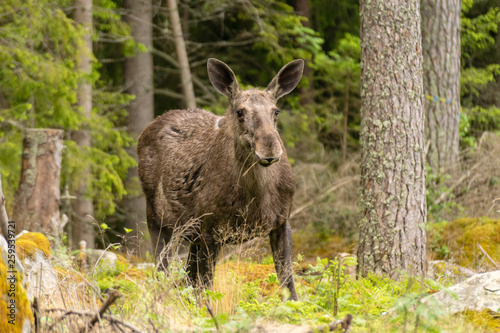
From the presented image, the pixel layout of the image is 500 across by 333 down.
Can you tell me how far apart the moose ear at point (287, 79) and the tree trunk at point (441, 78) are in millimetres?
5452

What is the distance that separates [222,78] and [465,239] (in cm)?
487

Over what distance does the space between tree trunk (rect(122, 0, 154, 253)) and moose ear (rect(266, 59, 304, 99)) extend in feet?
29.3

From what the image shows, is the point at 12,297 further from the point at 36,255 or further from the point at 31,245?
the point at 31,245

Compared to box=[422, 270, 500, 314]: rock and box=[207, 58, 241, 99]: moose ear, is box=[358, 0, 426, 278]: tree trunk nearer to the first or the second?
box=[207, 58, 241, 99]: moose ear

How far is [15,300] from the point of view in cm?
381

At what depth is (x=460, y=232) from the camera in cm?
948

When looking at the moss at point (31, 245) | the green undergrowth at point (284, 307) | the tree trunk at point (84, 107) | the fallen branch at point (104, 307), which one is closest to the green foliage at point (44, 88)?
the tree trunk at point (84, 107)

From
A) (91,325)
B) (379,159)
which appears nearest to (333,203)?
(379,159)

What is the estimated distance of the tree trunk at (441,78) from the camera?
11.7 metres

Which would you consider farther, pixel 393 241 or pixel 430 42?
pixel 430 42

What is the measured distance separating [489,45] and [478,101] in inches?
63.5

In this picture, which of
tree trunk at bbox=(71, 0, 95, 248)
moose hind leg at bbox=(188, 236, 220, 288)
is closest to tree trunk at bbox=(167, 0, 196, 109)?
tree trunk at bbox=(71, 0, 95, 248)

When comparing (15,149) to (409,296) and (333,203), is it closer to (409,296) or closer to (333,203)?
(333,203)

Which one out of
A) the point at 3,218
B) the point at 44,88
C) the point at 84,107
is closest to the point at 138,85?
the point at 84,107
